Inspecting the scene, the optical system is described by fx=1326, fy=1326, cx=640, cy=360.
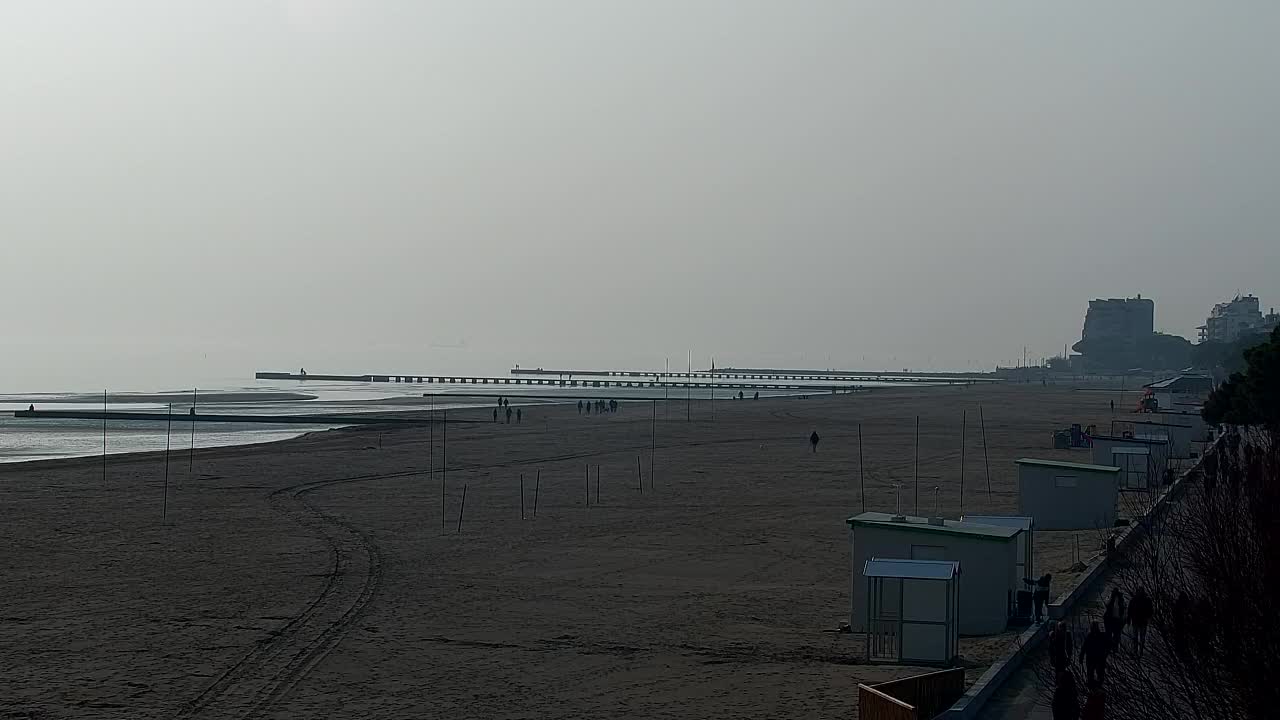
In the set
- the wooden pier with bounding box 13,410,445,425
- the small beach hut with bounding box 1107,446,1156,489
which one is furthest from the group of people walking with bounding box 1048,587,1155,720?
the wooden pier with bounding box 13,410,445,425

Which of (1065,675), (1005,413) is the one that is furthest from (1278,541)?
(1005,413)

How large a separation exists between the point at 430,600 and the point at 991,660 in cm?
1020

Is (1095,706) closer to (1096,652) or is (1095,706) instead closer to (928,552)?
(1096,652)

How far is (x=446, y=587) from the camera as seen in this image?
2534cm

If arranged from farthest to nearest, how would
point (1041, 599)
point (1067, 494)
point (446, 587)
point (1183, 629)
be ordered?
point (1067, 494) → point (446, 587) → point (1041, 599) → point (1183, 629)

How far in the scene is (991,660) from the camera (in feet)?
61.9

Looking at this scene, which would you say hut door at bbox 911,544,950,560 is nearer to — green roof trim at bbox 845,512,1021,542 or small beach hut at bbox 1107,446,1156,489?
green roof trim at bbox 845,512,1021,542

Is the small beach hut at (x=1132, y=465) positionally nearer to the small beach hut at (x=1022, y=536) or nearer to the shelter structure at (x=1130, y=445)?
the shelter structure at (x=1130, y=445)

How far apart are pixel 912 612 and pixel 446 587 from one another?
990 centimetres

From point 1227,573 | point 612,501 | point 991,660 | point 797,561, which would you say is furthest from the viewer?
point 612,501

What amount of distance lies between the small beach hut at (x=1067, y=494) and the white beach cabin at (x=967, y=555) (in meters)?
12.0

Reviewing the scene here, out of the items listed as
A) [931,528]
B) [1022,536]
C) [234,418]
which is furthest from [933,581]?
[234,418]

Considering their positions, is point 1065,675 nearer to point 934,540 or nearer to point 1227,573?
point 1227,573

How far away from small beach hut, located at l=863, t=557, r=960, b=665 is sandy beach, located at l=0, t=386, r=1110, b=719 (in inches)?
21.9
